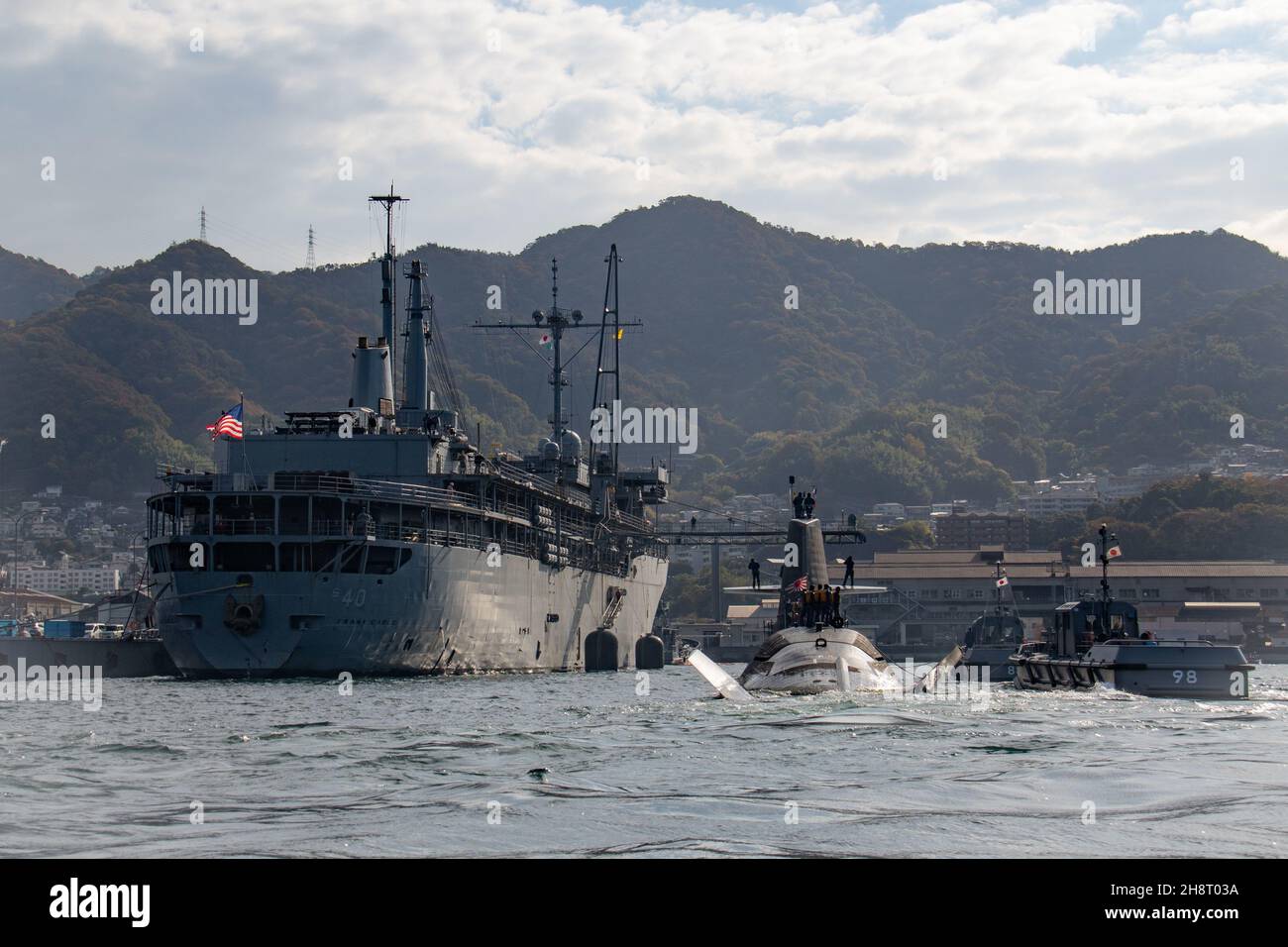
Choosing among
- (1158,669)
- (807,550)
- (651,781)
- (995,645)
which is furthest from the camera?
(995,645)

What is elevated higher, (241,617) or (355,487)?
(355,487)

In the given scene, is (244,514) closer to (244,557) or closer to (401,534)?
(244,557)

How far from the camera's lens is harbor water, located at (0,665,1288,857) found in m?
18.8

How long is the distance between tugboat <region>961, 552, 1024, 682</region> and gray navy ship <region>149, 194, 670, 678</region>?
2500 cm

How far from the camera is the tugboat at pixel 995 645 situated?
9344 centimetres

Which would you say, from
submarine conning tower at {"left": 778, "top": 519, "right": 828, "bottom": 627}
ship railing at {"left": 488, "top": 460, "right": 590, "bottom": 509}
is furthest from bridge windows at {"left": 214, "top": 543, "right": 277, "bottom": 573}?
submarine conning tower at {"left": 778, "top": 519, "right": 828, "bottom": 627}

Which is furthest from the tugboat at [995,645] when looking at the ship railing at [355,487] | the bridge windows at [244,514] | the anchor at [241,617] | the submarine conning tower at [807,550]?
the anchor at [241,617]

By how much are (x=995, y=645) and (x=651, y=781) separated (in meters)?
77.8

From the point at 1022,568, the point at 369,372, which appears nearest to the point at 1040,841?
the point at 369,372

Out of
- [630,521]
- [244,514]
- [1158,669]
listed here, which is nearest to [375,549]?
[244,514]

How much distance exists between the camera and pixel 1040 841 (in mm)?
18703

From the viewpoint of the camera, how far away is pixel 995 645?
99375mm

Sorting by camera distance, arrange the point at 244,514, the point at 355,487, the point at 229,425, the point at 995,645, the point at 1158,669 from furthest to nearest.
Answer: the point at 995,645 < the point at 355,487 < the point at 244,514 < the point at 229,425 < the point at 1158,669
